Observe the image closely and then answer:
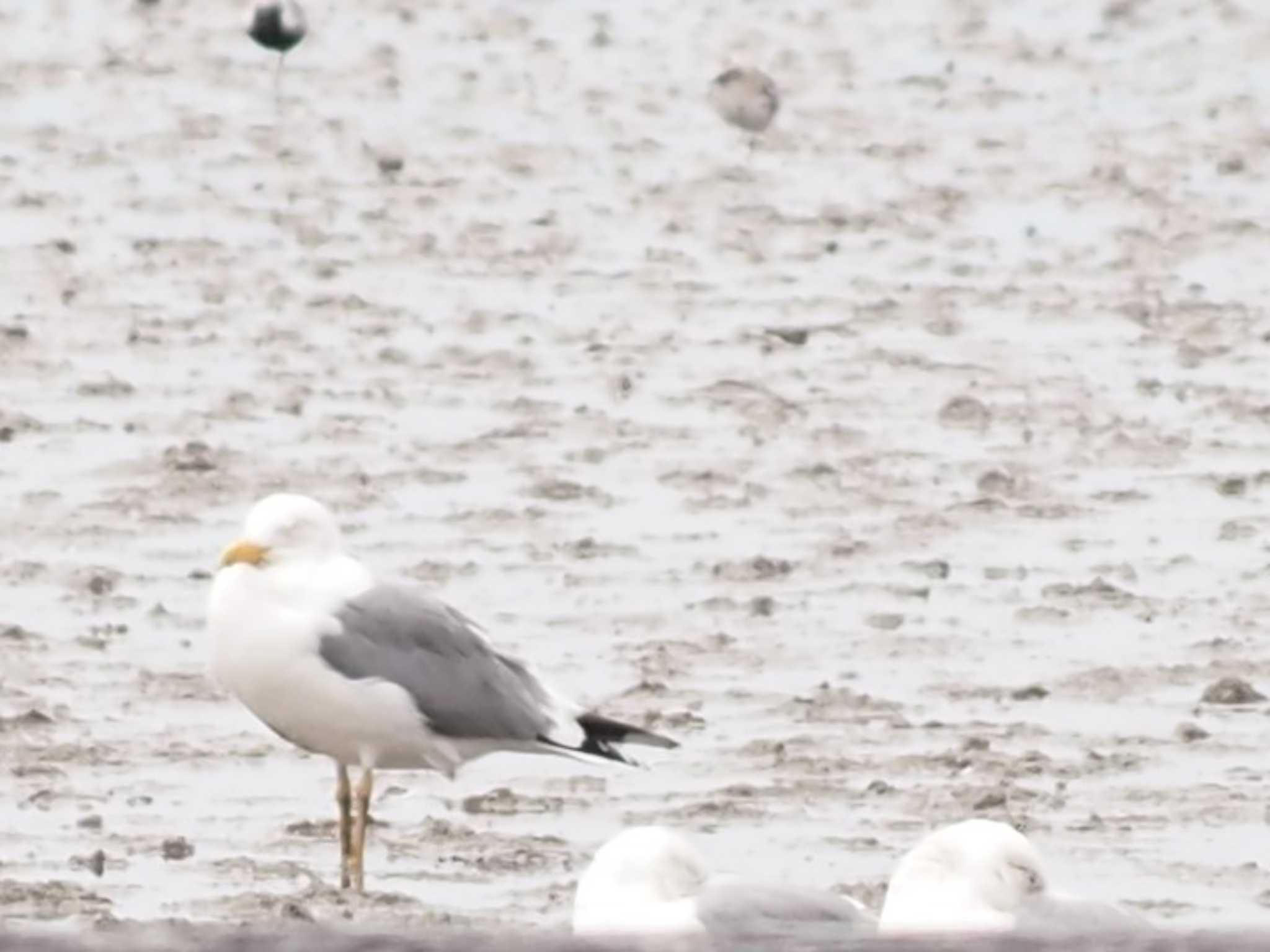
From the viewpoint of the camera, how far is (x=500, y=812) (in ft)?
27.5

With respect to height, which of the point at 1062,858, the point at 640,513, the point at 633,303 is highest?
the point at 633,303

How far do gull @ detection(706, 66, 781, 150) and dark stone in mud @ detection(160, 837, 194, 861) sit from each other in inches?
479

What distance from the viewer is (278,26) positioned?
21922mm

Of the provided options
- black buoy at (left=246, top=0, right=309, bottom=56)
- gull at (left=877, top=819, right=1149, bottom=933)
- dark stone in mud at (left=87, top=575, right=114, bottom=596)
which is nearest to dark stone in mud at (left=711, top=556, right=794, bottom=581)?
dark stone in mud at (left=87, top=575, right=114, bottom=596)

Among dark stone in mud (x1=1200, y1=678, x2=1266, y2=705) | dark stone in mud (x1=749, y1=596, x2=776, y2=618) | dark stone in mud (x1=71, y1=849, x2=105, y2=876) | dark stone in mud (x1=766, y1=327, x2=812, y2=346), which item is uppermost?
dark stone in mud (x1=766, y1=327, x2=812, y2=346)

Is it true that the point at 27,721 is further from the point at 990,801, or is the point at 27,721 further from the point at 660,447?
the point at 660,447

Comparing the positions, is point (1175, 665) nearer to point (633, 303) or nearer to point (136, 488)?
point (136, 488)

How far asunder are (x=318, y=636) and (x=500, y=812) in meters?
0.61

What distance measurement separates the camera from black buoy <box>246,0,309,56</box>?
21969mm

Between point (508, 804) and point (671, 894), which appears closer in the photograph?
point (671, 894)

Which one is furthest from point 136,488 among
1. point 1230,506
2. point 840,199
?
point 840,199

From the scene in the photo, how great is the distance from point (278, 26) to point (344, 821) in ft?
47.4

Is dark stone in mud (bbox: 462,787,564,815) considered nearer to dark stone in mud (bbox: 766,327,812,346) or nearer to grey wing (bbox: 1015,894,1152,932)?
grey wing (bbox: 1015,894,1152,932)

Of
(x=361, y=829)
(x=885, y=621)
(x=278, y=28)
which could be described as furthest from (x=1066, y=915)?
(x=278, y=28)
